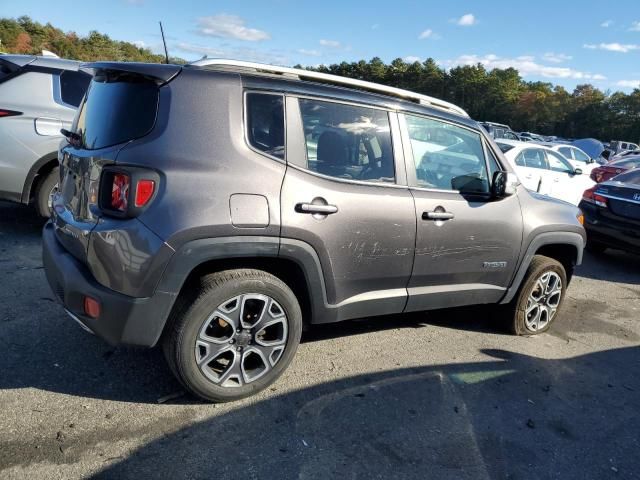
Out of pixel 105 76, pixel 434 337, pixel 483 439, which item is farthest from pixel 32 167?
pixel 483 439

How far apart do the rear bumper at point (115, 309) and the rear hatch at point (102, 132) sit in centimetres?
13

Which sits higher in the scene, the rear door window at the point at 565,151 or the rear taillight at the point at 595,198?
the rear door window at the point at 565,151

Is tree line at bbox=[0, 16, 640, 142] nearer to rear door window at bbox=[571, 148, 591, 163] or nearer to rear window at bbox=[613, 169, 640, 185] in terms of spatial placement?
rear door window at bbox=[571, 148, 591, 163]

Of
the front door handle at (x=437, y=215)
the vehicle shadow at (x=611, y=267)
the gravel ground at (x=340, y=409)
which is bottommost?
the vehicle shadow at (x=611, y=267)

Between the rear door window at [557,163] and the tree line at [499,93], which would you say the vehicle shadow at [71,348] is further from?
the tree line at [499,93]

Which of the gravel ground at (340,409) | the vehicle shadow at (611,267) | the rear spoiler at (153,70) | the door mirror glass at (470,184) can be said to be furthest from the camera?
the vehicle shadow at (611,267)

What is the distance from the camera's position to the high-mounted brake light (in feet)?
8.25

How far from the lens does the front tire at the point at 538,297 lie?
168 inches

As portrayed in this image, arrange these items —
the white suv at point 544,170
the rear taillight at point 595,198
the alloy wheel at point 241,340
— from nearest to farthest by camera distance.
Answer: the alloy wheel at point 241,340 < the rear taillight at point 595,198 < the white suv at point 544,170

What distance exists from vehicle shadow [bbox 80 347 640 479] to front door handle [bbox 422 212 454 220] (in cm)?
109

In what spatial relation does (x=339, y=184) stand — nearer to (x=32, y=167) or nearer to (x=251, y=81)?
(x=251, y=81)

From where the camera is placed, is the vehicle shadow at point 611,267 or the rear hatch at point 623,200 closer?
the vehicle shadow at point 611,267

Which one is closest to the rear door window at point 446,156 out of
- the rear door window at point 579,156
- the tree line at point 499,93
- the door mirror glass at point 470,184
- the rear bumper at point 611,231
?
the door mirror glass at point 470,184

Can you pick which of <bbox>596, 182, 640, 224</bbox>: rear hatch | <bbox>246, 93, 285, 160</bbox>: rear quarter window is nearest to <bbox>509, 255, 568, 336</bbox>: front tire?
<bbox>246, 93, 285, 160</bbox>: rear quarter window
